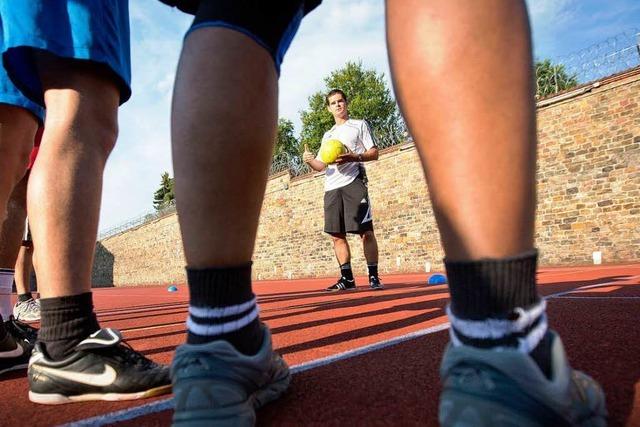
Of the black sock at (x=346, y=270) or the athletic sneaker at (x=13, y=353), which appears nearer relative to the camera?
the athletic sneaker at (x=13, y=353)

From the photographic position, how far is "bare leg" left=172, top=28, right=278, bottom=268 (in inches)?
36.1

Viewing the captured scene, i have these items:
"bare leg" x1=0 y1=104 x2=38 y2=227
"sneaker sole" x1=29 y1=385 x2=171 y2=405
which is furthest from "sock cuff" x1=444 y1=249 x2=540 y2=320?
"bare leg" x1=0 y1=104 x2=38 y2=227

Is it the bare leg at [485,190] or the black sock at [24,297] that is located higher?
the bare leg at [485,190]

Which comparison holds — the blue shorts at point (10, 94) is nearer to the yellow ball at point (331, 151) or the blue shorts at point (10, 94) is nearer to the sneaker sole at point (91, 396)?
the sneaker sole at point (91, 396)

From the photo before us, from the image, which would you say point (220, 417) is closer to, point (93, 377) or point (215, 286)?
point (215, 286)

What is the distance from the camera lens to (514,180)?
0.72 m

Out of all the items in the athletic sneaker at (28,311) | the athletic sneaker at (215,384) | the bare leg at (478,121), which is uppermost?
the bare leg at (478,121)

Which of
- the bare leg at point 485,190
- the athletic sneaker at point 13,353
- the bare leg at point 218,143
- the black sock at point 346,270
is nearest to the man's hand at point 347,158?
the black sock at point 346,270

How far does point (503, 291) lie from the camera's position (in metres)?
0.71

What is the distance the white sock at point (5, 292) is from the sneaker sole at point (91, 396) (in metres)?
1.04

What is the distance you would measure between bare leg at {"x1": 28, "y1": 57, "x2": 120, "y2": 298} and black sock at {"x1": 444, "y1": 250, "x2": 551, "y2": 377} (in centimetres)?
117

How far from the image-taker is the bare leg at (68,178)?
1348mm

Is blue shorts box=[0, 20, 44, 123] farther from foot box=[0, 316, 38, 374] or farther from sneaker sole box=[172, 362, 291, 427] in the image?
sneaker sole box=[172, 362, 291, 427]

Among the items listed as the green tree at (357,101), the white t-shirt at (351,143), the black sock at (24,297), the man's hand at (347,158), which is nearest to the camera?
the black sock at (24,297)
